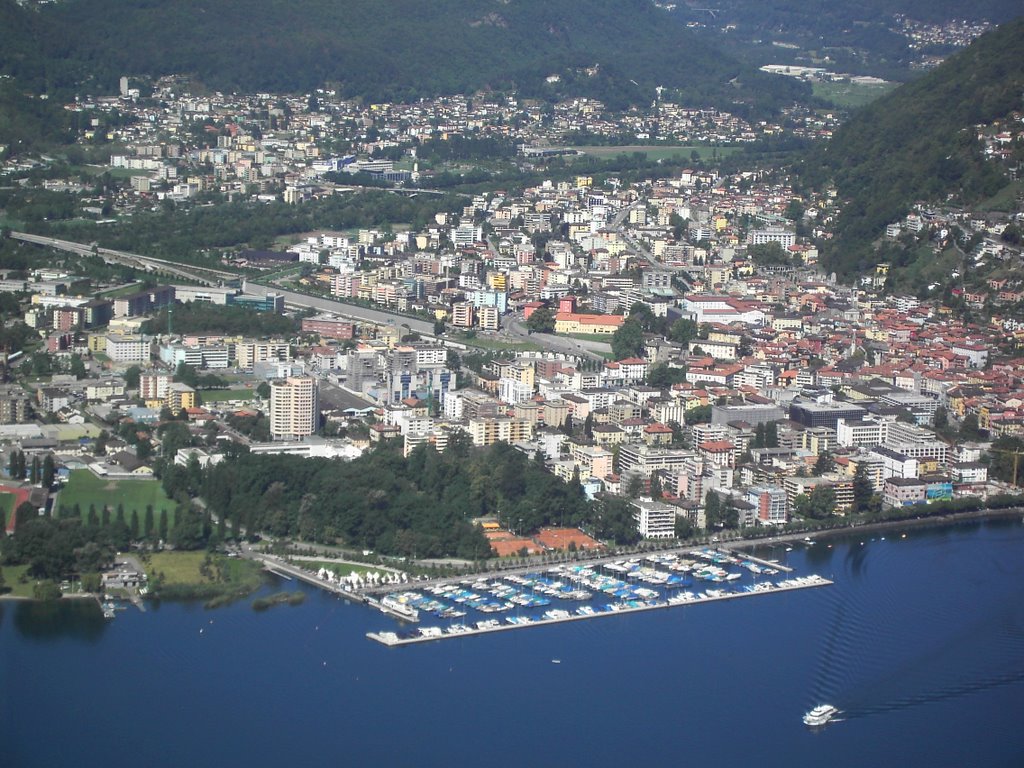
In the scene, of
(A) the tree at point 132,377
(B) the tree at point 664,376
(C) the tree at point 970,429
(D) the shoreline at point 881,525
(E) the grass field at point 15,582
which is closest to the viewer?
(E) the grass field at point 15,582

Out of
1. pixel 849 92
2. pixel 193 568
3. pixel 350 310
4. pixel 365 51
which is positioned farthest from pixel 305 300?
pixel 849 92

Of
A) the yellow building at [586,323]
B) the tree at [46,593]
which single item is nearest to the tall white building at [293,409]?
the tree at [46,593]

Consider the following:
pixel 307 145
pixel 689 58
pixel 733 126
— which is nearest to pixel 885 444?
pixel 307 145

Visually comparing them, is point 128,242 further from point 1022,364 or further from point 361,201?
point 1022,364

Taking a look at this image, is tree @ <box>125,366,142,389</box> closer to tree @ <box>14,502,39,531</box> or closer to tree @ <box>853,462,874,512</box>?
tree @ <box>14,502,39,531</box>

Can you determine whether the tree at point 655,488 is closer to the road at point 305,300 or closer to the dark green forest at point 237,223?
the road at point 305,300

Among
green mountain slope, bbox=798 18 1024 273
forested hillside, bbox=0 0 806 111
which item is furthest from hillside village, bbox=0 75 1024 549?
forested hillside, bbox=0 0 806 111
